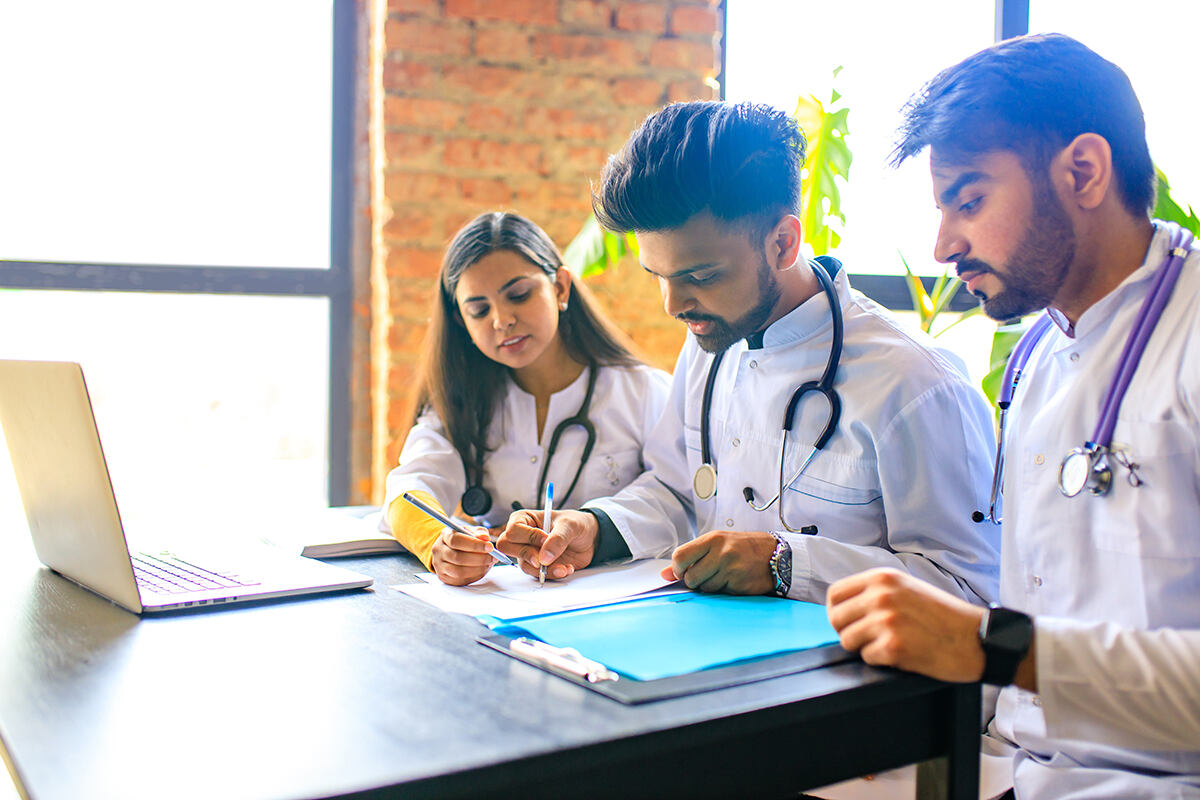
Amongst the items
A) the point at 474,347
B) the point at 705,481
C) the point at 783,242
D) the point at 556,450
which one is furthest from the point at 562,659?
the point at 474,347

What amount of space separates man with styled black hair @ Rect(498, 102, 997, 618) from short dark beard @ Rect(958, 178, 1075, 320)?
0.22m

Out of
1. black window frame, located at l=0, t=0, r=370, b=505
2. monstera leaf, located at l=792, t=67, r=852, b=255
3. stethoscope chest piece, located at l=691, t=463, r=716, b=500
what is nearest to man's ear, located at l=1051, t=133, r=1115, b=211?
stethoscope chest piece, located at l=691, t=463, r=716, b=500

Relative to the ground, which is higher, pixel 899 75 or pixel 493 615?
pixel 899 75

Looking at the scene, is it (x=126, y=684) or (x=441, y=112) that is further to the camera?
(x=441, y=112)

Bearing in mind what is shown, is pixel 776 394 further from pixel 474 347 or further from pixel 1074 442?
pixel 474 347

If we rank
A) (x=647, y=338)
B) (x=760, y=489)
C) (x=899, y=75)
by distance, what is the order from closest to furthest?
(x=760, y=489) < (x=647, y=338) < (x=899, y=75)

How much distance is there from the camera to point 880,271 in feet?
11.1

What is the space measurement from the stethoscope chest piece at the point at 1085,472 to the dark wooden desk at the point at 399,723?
1.03 feet

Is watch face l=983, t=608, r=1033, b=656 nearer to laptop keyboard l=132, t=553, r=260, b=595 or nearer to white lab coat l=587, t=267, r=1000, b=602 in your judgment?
white lab coat l=587, t=267, r=1000, b=602

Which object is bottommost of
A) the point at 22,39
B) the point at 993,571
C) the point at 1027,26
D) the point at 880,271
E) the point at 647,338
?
the point at 993,571

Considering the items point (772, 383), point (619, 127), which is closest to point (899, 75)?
point (619, 127)

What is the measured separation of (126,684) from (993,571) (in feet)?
3.52

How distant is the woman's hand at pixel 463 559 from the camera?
48.9 inches

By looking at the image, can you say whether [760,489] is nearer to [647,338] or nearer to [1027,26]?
[647,338]
